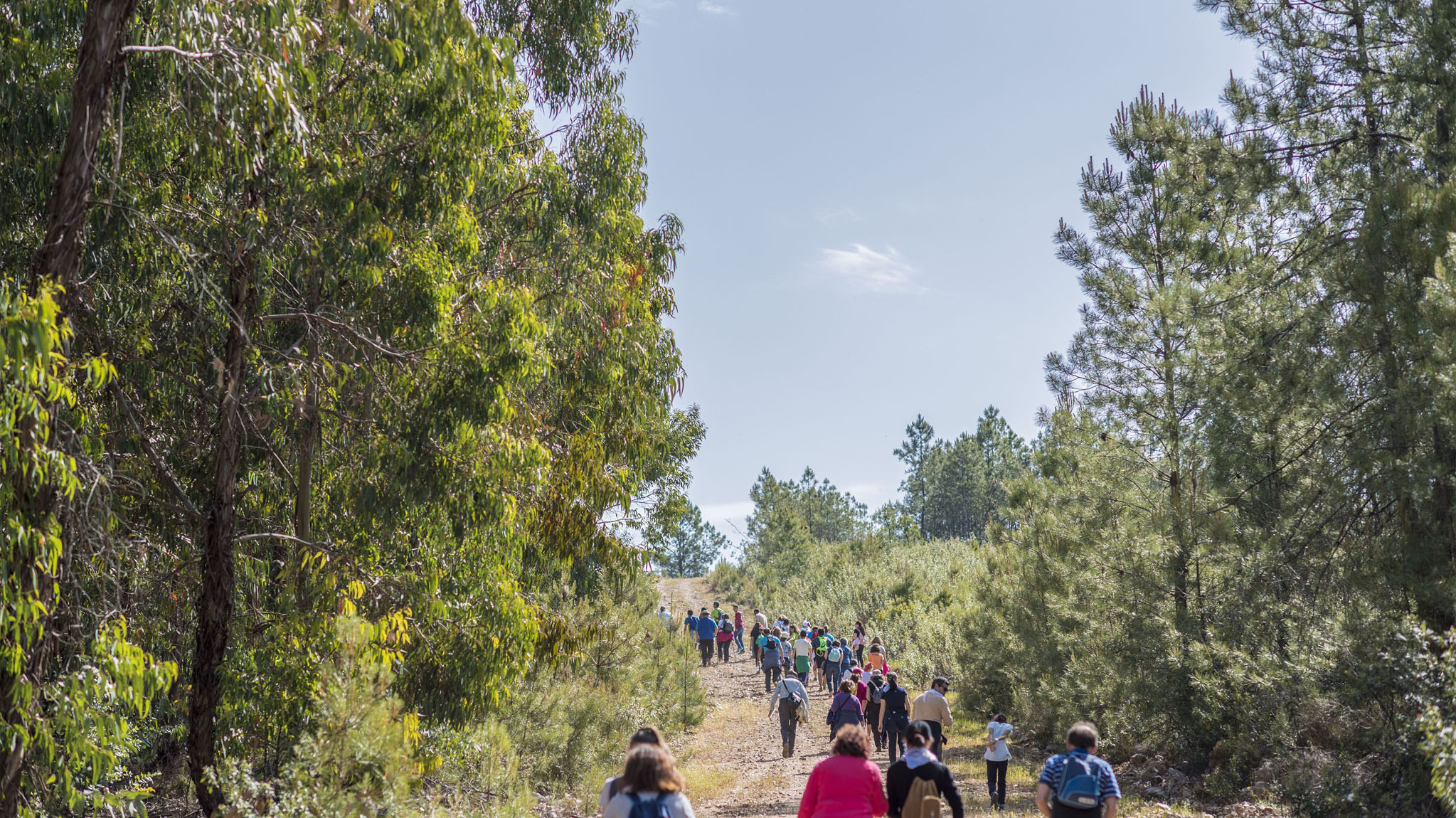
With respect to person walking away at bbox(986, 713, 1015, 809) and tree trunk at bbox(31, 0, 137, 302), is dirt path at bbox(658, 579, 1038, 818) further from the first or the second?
tree trunk at bbox(31, 0, 137, 302)

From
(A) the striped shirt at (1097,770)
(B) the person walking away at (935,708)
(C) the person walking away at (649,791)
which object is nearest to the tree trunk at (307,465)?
(C) the person walking away at (649,791)

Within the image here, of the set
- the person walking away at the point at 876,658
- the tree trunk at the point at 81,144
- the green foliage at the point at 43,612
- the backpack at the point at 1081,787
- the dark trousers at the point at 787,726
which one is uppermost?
the tree trunk at the point at 81,144

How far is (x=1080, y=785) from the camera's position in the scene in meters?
6.88

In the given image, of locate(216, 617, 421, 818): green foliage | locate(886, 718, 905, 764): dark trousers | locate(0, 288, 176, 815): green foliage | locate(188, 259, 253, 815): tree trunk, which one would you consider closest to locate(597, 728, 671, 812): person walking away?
locate(216, 617, 421, 818): green foliage

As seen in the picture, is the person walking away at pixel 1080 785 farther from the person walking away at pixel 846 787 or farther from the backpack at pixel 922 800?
the person walking away at pixel 846 787

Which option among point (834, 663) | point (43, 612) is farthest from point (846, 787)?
point (834, 663)

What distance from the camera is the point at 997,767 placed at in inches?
508

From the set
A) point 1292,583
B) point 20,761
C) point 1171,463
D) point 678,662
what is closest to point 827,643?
point 678,662

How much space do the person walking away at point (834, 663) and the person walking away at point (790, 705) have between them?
4.34 m

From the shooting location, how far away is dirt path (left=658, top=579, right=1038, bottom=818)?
1390 cm

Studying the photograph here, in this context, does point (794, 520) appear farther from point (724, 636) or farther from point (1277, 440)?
point (1277, 440)

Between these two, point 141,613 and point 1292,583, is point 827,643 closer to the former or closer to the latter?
point 1292,583

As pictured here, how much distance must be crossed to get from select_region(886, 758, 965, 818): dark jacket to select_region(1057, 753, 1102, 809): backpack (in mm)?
710

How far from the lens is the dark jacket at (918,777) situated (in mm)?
6945
